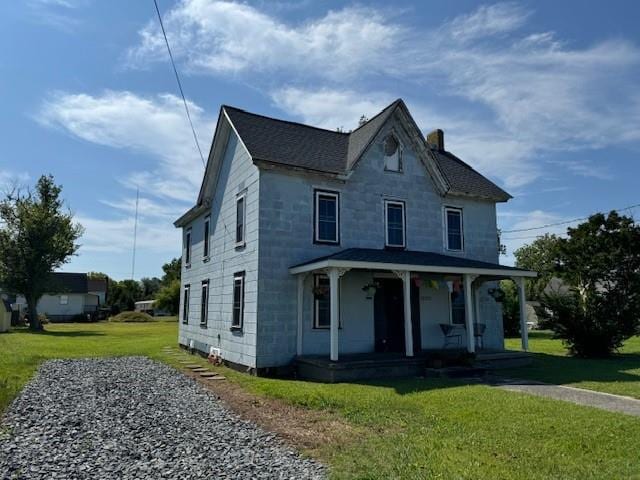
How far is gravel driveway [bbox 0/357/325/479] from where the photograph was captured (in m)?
5.73

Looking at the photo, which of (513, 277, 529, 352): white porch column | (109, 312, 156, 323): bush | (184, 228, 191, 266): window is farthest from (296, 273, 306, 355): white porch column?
(109, 312, 156, 323): bush

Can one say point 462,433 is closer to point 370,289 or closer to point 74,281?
point 370,289

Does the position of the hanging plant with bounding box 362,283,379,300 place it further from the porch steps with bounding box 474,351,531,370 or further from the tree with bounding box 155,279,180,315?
the tree with bounding box 155,279,180,315

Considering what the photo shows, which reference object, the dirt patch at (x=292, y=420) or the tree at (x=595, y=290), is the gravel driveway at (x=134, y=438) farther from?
the tree at (x=595, y=290)

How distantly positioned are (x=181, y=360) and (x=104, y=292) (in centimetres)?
5747

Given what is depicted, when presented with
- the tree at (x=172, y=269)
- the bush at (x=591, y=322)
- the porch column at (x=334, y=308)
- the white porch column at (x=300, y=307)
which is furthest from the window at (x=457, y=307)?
the tree at (x=172, y=269)

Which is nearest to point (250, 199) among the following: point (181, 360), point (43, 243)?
point (181, 360)

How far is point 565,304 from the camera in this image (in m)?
17.8

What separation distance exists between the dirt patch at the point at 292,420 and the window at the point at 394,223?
7166mm

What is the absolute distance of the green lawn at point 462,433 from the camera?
5.63 m

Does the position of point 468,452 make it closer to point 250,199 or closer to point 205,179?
point 250,199

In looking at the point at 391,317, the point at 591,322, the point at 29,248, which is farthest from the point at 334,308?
the point at 29,248

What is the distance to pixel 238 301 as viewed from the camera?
15.0 m

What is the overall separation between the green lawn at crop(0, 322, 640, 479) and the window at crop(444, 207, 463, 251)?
6.84 m
